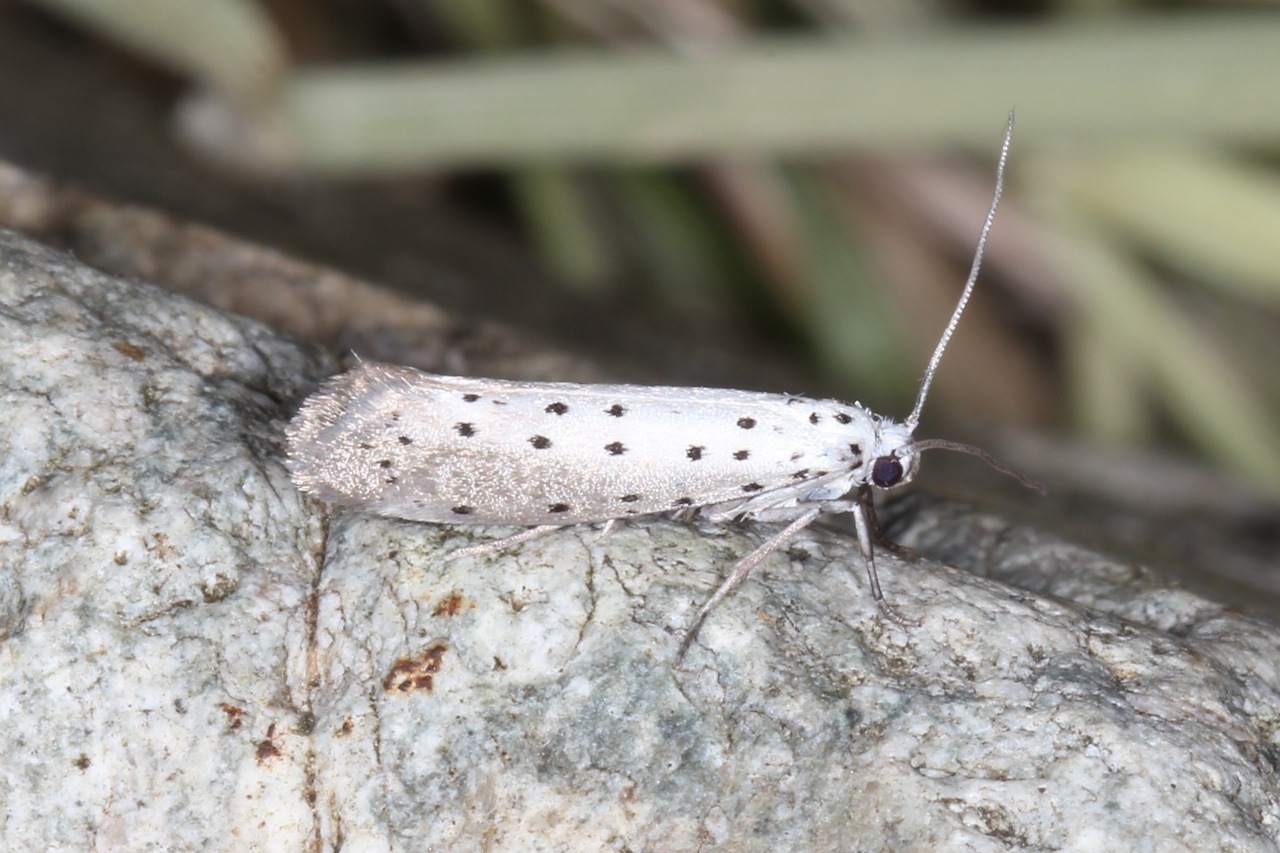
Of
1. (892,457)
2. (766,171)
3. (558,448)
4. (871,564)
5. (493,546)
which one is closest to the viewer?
(493,546)

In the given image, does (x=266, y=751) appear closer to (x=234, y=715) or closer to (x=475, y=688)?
(x=234, y=715)

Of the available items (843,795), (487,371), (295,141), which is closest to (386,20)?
(295,141)

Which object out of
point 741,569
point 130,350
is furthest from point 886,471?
point 130,350

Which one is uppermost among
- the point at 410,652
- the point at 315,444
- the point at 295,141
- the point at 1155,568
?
the point at 295,141

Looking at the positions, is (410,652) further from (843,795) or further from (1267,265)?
(1267,265)

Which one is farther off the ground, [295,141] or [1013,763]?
[295,141]

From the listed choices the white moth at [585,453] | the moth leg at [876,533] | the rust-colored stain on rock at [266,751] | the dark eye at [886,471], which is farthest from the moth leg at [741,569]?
the rust-colored stain on rock at [266,751]

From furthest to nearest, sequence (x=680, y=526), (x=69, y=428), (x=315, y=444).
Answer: (x=680, y=526)
(x=315, y=444)
(x=69, y=428)
